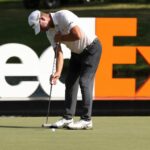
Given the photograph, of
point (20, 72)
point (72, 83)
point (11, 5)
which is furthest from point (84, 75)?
point (11, 5)

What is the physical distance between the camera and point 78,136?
1187 centimetres

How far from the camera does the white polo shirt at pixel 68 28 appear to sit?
11.8 meters

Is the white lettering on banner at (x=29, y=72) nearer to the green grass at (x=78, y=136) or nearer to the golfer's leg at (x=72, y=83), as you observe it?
the green grass at (x=78, y=136)

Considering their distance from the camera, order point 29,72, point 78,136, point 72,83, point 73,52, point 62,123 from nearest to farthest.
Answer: point 78,136 → point 73,52 → point 72,83 → point 62,123 → point 29,72

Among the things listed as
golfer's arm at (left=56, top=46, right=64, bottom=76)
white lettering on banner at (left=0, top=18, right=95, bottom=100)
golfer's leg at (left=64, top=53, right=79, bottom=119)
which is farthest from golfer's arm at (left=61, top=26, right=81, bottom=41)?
white lettering on banner at (left=0, top=18, right=95, bottom=100)

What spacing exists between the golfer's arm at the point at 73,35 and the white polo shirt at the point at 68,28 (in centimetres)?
4

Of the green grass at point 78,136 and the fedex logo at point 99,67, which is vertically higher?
the fedex logo at point 99,67

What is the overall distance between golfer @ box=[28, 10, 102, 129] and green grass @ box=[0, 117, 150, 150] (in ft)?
0.97

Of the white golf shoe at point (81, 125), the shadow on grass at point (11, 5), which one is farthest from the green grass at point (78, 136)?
the shadow on grass at point (11, 5)

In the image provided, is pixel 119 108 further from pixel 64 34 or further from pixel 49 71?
pixel 64 34

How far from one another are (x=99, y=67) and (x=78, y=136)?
2.78m

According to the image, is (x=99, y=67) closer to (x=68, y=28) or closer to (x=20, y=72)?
(x=20, y=72)

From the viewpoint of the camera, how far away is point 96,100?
1440 centimetres

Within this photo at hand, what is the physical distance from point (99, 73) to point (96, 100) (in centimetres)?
41
